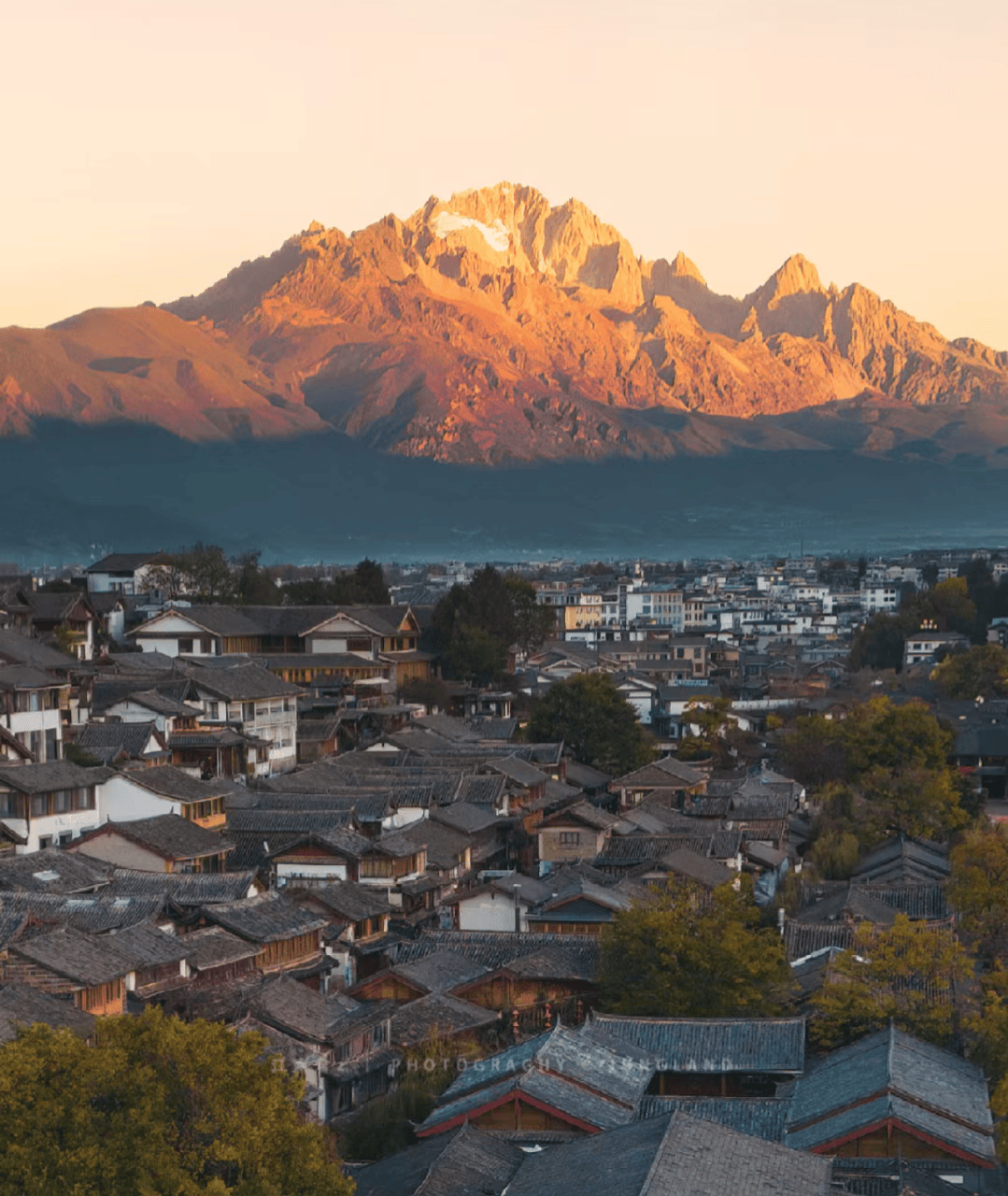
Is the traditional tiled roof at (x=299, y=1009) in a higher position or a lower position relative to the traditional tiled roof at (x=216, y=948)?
lower

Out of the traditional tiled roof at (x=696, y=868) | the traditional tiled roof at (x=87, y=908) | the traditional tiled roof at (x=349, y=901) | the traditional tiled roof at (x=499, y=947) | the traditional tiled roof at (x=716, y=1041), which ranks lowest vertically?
the traditional tiled roof at (x=696, y=868)

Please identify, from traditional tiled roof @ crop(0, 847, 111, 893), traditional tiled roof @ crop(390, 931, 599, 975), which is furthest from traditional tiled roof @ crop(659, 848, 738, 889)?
traditional tiled roof @ crop(0, 847, 111, 893)

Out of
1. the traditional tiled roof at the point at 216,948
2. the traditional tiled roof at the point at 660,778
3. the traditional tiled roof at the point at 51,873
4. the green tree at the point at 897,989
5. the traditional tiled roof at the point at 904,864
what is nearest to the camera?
the green tree at the point at 897,989

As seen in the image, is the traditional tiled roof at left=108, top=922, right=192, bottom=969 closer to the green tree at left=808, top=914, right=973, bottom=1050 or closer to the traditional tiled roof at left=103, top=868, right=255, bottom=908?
the traditional tiled roof at left=103, top=868, right=255, bottom=908

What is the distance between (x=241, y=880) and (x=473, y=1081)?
1178cm

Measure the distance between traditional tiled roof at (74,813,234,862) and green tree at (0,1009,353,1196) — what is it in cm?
2050

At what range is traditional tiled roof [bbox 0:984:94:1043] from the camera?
26328mm

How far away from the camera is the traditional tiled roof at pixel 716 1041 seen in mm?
27875

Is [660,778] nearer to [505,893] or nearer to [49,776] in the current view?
[505,893]

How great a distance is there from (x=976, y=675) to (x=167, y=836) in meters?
53.9

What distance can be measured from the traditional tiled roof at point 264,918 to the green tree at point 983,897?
12909mm

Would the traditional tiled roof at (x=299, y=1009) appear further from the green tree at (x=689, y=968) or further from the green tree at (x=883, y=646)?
the green tree at (x=883, y=646)

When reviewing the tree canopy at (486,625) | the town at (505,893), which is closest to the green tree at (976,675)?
the town at (505,893)

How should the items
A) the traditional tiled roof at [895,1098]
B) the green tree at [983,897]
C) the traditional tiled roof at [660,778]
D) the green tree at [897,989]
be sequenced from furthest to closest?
the traditional tiled roof at [660,778]
the green tree at [983,897]
the green tree at [897,989]
the traditional tiled roof at [895,1098]
